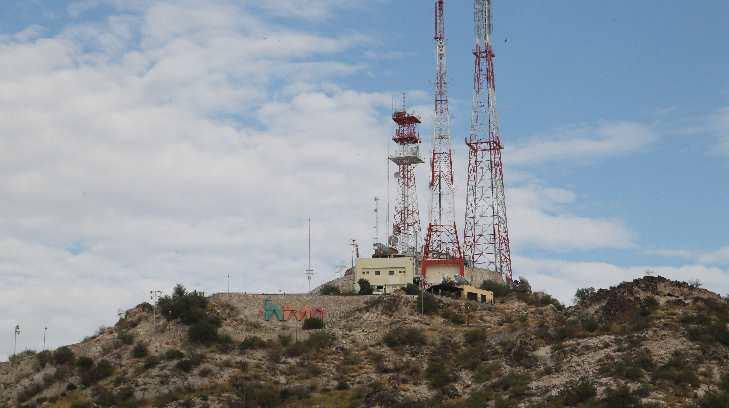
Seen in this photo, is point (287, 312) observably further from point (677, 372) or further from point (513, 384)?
point (677, 372)

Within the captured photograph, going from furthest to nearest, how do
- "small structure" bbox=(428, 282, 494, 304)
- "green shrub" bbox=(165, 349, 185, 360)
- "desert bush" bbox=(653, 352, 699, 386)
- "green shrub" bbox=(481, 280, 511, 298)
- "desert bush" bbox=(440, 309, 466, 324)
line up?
"green shrub" bbox=(481, 280, 511, 298)
"small structure" bbox=(428, 282, 494, 304)
"desert bush" bbox=(440, 309, 466, 324)
"green shrub" bbox=(165, 349, 185, 360)
"desert bush" bbox=(653, 352, 699, 386)

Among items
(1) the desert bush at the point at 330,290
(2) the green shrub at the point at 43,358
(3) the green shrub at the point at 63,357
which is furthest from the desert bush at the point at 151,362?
(1) the desert bush at the point at 330,290

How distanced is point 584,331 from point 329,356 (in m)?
20.5

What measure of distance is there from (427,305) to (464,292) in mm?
7509

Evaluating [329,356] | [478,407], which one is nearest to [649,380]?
[478,407]

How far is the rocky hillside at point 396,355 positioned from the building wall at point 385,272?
6.56m

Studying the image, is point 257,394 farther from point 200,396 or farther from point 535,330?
point 535,330

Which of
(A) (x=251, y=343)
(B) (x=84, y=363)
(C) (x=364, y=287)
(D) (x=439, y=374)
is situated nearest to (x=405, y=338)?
(D) (x=439, y=374)

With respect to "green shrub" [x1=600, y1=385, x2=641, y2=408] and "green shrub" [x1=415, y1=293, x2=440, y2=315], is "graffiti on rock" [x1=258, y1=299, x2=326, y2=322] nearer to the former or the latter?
"green shrub" [x1=415, y1=293, x2=440, y2=315]

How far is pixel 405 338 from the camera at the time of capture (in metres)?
89.3

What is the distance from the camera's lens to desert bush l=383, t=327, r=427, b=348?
88.9 metres

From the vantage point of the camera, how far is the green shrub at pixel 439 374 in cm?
7919

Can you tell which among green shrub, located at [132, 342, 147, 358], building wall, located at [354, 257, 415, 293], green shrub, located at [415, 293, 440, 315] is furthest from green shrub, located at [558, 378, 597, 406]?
building wall, located at [354, 257, 415, 293]

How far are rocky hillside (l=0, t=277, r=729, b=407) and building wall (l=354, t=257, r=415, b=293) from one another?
656 centimetres
